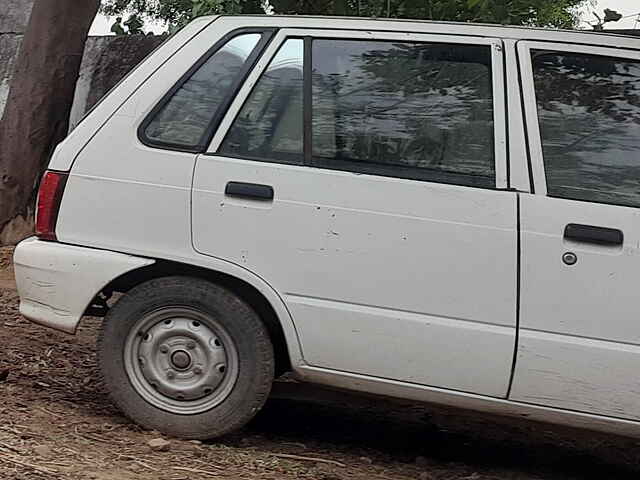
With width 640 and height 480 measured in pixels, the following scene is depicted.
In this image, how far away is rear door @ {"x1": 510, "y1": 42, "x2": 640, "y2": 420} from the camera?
3691 mm

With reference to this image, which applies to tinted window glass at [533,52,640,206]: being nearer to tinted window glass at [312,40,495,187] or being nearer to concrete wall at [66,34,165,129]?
tinted window glass at [312,40,495,187]

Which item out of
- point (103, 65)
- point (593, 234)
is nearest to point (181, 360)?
point (593, 234)

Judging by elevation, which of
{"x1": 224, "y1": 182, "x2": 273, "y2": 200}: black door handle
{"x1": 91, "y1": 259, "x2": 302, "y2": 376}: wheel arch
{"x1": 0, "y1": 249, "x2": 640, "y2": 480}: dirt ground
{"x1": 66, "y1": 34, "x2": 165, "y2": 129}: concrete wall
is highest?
{"x1": 66, "y1": 34, "x2": 165, "y2": 129}: concrete wall

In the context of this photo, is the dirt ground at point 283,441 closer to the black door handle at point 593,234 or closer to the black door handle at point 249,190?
the black door handle at point 249,190

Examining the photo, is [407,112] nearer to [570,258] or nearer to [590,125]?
[590,125]

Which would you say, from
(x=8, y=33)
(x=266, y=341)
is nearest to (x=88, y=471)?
(x=266, y=341)

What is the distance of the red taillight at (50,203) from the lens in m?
4.14

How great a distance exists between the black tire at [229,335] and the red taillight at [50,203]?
0.43 m

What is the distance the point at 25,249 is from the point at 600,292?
7.91 ft

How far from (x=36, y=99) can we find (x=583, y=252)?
536 centimetres

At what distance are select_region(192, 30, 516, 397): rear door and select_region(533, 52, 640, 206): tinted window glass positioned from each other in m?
0.19

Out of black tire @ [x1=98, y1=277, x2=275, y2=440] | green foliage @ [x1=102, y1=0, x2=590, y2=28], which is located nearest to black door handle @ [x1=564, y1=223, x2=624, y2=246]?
black tire @ [x1=98, y1=277, x2=275, y2=440]

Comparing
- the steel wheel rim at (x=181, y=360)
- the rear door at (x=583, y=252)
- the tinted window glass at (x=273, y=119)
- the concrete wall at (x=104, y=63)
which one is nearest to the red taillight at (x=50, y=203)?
the steel wheel rim at (x=181, y=360)

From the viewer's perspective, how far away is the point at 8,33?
914 centimetres
